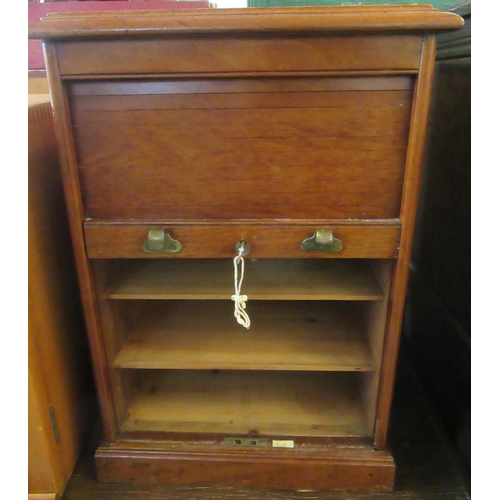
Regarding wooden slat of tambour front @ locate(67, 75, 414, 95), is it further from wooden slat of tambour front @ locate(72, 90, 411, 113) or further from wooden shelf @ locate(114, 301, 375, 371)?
wooden shelf @ locate(114, 301, 375, 371)

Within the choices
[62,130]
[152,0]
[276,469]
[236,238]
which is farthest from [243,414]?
[152,0]

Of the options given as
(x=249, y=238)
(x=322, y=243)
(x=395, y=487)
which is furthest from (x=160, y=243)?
(x=395, y=487)

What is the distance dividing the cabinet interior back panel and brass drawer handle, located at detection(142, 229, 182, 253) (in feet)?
0.13

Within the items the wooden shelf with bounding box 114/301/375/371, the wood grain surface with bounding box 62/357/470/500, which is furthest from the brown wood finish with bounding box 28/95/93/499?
the wooden shelf with bounding box 114/301/375/371

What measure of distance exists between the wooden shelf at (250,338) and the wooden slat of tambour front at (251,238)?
0.31 metres

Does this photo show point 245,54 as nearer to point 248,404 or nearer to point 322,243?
point 322,243

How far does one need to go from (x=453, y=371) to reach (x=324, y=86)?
87 centimetres

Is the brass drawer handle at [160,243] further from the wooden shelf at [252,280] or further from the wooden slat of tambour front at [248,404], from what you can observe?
the wooden slat of tambour front at [248,404]

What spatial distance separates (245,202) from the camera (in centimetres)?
92

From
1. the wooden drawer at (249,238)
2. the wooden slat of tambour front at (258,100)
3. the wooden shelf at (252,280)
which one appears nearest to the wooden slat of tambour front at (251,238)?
the wooden drawer at (249,238)

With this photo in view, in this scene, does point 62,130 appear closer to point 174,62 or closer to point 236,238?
point 174,62

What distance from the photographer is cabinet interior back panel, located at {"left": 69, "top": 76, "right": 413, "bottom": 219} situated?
0.86 meters

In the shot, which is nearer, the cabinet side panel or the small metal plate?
the cabinet side panel

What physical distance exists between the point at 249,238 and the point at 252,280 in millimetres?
198
